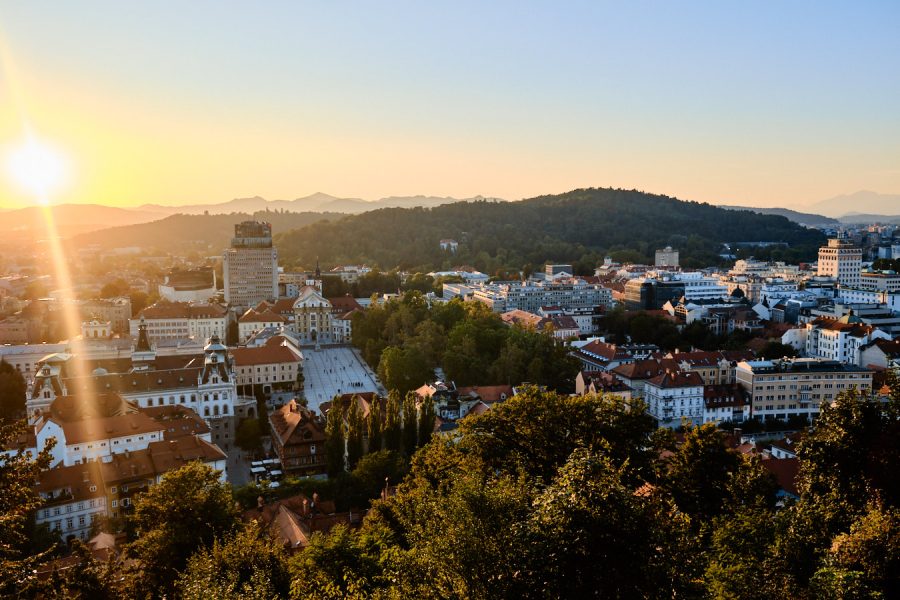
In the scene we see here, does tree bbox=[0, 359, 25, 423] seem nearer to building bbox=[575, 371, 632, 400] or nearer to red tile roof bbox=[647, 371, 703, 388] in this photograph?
building bbox=[575, 371, 632, 400]

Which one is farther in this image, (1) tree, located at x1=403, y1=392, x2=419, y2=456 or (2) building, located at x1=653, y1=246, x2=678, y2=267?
(2) building, located at x1=653, y1=246, x2=678, y2=267

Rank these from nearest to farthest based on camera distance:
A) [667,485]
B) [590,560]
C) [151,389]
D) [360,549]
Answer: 1. [590,560]
2. [360,549]
3. [667,485]
4. [151,389]

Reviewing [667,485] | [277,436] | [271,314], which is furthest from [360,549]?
[271,314]

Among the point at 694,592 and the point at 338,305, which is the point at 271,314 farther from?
the point at 694,592

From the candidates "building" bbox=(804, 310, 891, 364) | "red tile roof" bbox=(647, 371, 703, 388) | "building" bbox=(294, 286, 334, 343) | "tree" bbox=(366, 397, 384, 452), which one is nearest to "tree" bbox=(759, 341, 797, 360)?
"building" bbox=(804, 310, 891, 364)

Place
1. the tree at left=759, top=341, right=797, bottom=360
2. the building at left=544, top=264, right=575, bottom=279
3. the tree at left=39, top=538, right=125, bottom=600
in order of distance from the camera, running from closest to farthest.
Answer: the tree at left=39, top=538, right=125, bottom=600 → the tree at left=759, top=341, right=797, bottom=360 → the building at left=544, top=264, right=575, bottom=279


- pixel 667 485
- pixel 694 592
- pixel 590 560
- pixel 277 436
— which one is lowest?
pixel 277 436

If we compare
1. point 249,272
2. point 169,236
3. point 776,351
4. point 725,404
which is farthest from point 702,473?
point 169,236

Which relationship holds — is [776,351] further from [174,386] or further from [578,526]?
[578,526]
